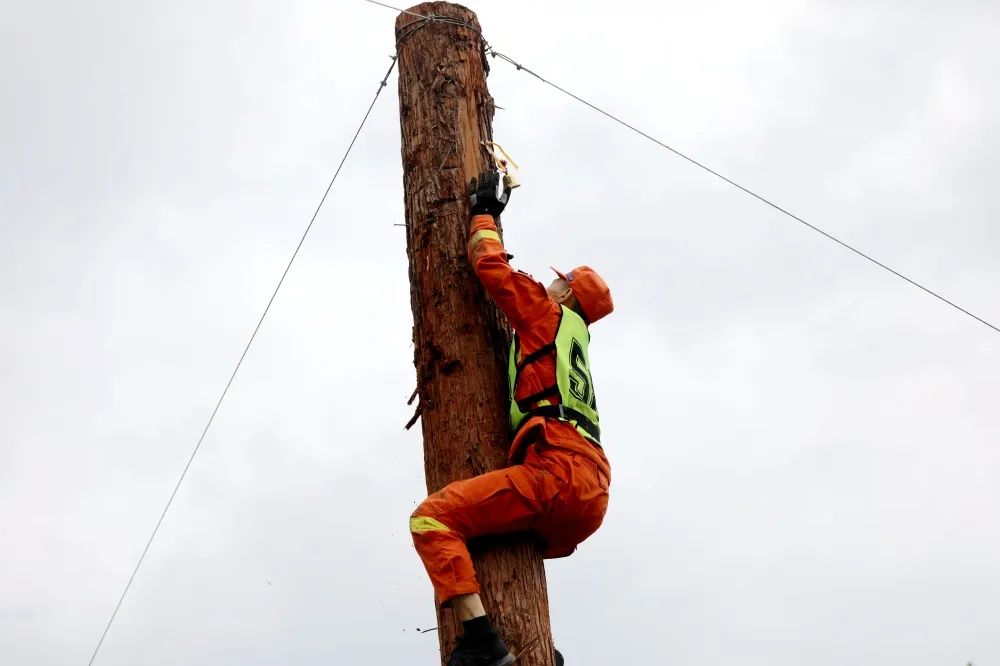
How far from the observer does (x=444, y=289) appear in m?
4.56

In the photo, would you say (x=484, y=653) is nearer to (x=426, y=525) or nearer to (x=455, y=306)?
(x=426, y=525)

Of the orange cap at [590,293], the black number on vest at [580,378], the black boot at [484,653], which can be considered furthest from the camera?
the orange cap at [590,293]

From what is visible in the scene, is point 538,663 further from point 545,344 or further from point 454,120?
point 454,120

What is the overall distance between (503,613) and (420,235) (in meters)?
1.60

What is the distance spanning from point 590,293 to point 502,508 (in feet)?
3.61

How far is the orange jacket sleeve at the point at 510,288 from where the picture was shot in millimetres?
4395

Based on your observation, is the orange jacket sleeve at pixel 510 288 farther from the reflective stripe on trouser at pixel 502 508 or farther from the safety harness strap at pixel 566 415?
the reflective stripe on trouser at pixel 502 508

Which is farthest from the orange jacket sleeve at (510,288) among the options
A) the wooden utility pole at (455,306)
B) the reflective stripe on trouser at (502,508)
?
the reflective stripe on trouser at (502,508)

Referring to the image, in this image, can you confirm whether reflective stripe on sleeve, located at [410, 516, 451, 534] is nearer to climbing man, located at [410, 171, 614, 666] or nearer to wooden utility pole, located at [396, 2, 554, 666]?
climbing man, located at [410, 171, 614, 666]

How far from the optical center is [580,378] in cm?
441

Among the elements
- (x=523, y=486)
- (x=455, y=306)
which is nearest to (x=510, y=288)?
(x=455, y=306)

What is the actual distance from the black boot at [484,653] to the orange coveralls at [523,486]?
0.17m

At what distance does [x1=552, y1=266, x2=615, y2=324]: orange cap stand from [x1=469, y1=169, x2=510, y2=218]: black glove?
0.43 meters

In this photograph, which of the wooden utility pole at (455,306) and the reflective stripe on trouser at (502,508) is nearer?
the reflective stripe on trouser at (502,508)
